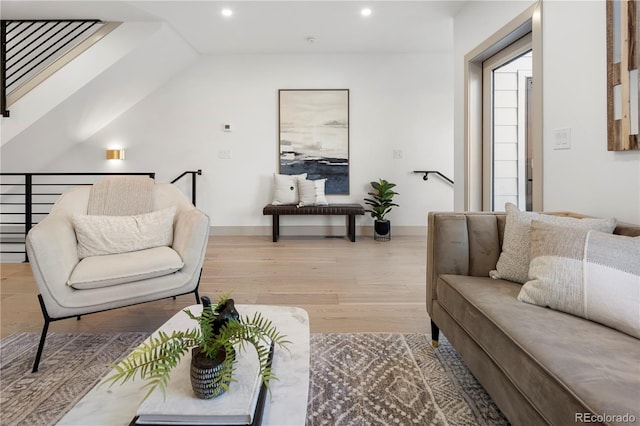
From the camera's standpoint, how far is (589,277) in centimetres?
117

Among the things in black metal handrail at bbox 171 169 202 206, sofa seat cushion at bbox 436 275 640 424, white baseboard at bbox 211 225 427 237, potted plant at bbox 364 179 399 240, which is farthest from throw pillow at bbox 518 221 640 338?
black metal handrail at bbox 171 169 202 206

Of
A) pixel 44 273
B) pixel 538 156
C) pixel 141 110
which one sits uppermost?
pixel 141 110

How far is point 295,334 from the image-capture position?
1213 millimetres

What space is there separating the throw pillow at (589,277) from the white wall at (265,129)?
3.94 m

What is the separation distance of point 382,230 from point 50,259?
3907 millimetres

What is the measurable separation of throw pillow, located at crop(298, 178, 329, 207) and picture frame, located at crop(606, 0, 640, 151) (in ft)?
11.5

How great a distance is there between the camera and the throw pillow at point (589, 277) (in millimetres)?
1089

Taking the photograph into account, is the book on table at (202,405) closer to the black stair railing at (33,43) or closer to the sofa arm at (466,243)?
the sofa arm at (466,243)

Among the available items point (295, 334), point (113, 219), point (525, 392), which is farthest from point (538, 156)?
point (113, 219)

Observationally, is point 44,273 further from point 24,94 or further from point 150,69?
point 150,69

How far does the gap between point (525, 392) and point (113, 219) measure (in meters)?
2.26

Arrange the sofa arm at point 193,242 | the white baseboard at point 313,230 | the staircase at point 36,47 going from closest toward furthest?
the sofa arm at point 193,242, the staircase at point 36,47, the white baseboard at point 313,230
